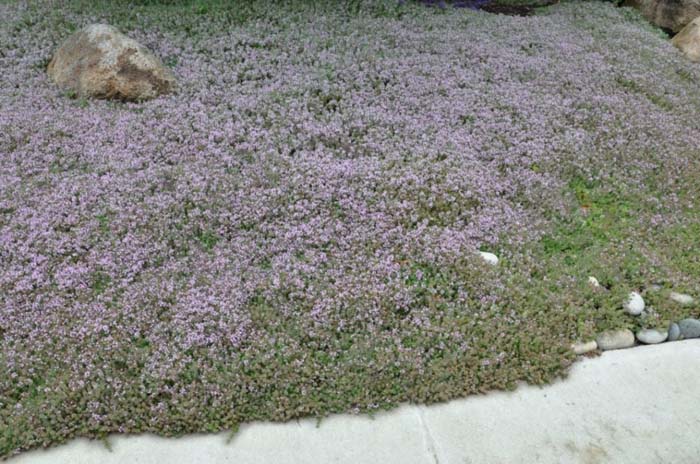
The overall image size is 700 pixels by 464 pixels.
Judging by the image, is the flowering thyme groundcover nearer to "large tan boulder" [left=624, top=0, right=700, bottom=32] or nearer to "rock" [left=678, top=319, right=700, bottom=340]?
"rock" [left=678, top=319, right=700, bottom=340]

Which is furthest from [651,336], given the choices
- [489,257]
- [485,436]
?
[485,436]

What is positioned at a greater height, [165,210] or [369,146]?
[369,146]

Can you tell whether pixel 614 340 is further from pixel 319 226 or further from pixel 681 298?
pixel 319 226

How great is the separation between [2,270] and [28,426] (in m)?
1.47

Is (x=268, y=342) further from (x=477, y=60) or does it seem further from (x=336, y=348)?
(x=477, y=60)

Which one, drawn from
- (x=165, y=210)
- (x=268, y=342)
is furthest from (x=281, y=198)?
(x=268, y=342)

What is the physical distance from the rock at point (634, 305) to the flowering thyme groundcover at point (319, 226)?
62mm

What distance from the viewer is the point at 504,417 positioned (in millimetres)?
3338

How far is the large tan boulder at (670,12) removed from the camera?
9538 millimetres

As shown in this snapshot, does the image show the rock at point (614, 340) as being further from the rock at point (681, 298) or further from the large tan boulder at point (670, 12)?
the large tan boulder at point (670, 12)

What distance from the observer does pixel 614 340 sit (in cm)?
388

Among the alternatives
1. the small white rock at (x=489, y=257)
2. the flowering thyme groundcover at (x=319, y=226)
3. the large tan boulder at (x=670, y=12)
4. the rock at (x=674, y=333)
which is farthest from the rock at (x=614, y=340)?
the large tan boulder at (x=670, y=12)

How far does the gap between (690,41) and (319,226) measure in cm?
743

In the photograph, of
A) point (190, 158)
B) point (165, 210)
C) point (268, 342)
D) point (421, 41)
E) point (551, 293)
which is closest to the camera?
point (268, 342)
